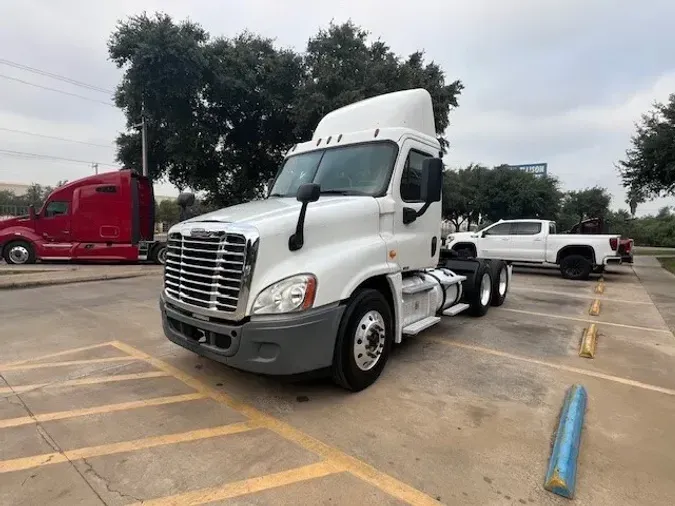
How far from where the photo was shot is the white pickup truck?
12789 mm

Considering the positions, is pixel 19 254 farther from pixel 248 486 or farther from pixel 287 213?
pixel 248 486

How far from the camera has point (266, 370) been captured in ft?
11.1

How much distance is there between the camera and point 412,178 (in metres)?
4.76

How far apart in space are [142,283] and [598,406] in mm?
10205

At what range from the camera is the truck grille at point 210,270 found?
11.1ft

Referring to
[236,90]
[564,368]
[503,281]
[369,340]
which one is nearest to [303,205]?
[369,340]

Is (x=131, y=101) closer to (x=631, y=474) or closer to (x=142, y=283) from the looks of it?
(x=142, y=283)

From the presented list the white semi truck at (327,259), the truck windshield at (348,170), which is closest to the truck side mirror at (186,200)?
the white semi truck at (327,259)

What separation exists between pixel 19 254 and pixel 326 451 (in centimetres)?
1545

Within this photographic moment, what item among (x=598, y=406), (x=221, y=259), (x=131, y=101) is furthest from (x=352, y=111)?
(x=131, y=101)

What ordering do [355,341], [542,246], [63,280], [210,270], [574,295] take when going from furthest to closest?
[542,246] → [63,280] → [574,295] → [355,341] → [210,270]

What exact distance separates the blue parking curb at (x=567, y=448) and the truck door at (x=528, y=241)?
36.0 ft

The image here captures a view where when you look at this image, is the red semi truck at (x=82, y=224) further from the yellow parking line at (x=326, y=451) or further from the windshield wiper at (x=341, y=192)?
the windshield wiper at (x=341, y=192)

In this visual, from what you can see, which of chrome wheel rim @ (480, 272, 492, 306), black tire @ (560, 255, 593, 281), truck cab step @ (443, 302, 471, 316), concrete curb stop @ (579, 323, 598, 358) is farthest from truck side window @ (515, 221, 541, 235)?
truck cab step @ (443, 302, 471, 316)
